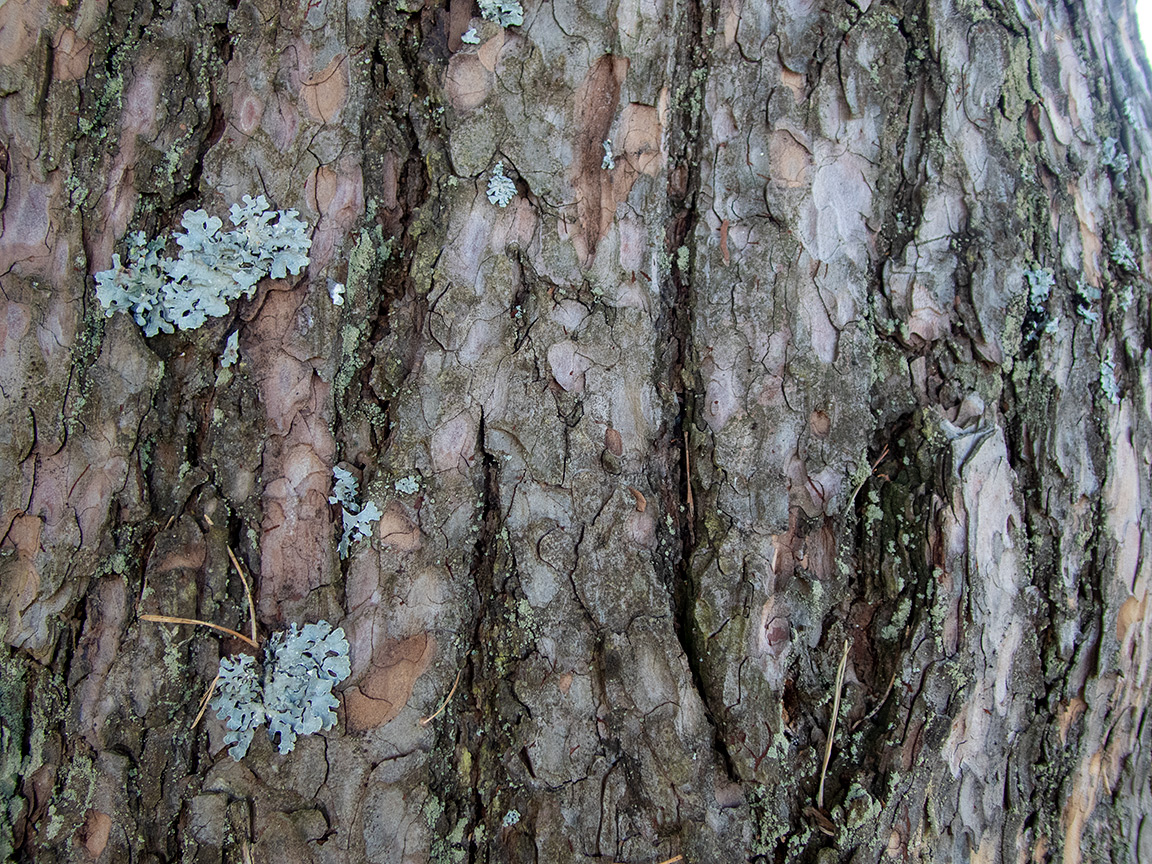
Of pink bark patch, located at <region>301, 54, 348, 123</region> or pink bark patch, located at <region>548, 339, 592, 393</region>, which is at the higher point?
pink bark patch, located at <region>301, 54, 348, 123</region>

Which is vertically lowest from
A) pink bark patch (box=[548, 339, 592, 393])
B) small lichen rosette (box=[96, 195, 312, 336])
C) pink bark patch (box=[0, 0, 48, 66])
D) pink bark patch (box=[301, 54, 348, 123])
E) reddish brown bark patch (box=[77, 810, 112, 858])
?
reddish brown bark patch (box=[77, 810, 112, 858])

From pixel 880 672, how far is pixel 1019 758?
1.29ft

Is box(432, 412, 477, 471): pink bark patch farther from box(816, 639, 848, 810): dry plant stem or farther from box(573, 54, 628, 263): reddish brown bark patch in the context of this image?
box(816, 639, 848, 810): dry plant stem

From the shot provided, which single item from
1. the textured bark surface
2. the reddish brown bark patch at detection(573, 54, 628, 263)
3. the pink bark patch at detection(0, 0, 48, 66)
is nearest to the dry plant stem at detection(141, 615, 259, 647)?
the textured bark surface

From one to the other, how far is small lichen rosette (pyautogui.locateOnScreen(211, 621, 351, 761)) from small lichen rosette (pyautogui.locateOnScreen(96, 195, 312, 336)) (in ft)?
1.98

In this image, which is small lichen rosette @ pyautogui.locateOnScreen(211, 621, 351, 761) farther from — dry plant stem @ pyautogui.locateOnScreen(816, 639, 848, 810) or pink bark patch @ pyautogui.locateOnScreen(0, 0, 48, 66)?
pink bark patch @ pyautogui.locateOnScreen(0, 0, 48, 66)

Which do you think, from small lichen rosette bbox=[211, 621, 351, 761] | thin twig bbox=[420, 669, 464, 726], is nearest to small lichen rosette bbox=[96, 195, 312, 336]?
small lichen rosette bbox=[211, 621, 351, 761]

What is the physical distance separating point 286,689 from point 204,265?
0.77 meters

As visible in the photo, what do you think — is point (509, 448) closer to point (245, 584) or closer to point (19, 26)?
point (245, 584)

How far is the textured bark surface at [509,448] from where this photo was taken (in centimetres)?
122

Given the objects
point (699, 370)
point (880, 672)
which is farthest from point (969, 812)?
point (699, 370)

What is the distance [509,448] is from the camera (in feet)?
4.11

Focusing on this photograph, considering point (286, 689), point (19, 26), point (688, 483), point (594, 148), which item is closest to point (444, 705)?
point (286, 689)

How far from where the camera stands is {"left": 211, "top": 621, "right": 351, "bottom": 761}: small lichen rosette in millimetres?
1225
